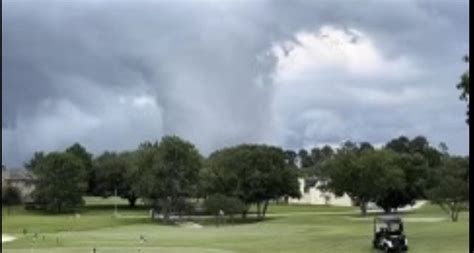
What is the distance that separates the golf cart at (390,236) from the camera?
4644 cm

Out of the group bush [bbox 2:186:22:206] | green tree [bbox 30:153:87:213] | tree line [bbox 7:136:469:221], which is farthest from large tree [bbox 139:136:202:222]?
bush [bbox 2:186:22:206]

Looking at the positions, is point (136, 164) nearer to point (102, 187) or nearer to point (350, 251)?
point (102, 187)

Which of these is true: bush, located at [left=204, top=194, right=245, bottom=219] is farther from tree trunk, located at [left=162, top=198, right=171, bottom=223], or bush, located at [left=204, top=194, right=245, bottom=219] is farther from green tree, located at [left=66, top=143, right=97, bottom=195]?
green tree, located at [left=66, top=143, right=97, bottom=195]

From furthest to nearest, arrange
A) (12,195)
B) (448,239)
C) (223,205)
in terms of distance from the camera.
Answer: (12,195), (223,205), (448,239)

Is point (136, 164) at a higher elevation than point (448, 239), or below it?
higher

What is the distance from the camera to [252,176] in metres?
128

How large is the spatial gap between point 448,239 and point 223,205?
64019mm

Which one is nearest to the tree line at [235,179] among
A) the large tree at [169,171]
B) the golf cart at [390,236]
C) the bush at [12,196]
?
the large tree at [169,171]

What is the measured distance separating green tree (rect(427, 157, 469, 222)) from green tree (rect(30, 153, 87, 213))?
6477 cm

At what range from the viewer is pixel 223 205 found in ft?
381

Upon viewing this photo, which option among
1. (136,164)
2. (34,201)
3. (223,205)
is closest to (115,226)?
(223,205)

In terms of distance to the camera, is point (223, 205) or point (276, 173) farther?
point (276, 173)

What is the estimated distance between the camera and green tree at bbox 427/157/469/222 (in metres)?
102

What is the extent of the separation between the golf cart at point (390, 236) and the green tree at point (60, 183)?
331ft
